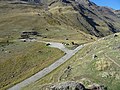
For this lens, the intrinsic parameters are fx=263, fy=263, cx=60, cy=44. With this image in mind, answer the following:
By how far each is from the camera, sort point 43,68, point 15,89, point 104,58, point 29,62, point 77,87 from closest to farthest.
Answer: point 77,87
point 104,58
point 15,89
point 43,68
point 29,62

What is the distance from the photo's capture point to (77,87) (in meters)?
36.4

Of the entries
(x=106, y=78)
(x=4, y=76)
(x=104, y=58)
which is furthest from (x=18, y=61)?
(x=106, y=78)

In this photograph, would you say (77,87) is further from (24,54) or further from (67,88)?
(24,54)

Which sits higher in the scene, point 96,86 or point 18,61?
point 96,86

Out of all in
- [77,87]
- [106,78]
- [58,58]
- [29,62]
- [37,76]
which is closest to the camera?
[77,87]

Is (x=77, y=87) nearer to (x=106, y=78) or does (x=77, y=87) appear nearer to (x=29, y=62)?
(x=106, y=78)

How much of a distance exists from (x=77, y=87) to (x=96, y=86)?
11.9ft

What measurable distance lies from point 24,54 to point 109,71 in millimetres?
64385

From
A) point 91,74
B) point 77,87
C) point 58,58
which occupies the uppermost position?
point 77,87

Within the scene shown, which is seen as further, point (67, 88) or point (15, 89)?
point (15, 89)

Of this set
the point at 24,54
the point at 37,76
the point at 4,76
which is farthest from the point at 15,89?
the point at 24,54

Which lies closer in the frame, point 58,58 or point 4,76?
point 4,76

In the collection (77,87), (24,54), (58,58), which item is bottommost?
(24,54)

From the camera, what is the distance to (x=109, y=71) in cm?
4831
